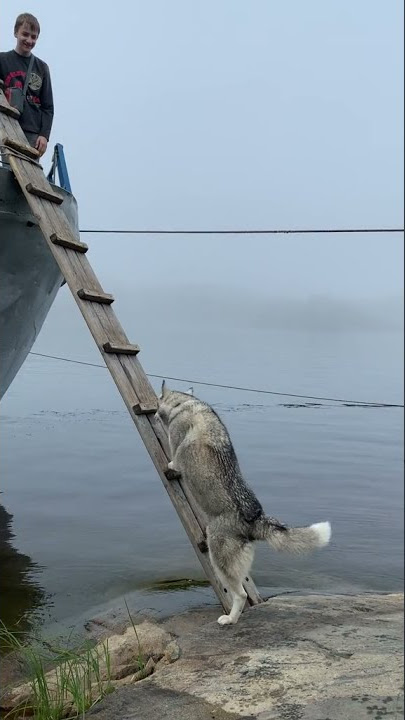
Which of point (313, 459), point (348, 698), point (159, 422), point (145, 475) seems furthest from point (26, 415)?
point (348, 698)

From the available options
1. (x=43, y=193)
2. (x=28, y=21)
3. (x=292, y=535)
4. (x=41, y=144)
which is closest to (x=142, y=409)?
(x=292, y=535)

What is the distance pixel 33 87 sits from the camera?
306 inches

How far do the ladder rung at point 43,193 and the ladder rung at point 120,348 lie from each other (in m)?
2.02

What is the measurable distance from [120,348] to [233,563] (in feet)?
8.15

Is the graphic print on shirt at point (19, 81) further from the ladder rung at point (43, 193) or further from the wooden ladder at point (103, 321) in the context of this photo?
the ladder rung at point (43, 193)

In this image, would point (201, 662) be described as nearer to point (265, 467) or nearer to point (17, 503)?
point (17, 503)

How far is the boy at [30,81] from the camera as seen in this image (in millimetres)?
7191

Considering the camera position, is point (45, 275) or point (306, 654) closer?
point (306, 654)

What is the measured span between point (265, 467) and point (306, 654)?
9.81 meters

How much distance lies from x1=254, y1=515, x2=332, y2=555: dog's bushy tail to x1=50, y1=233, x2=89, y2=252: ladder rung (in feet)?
12.1

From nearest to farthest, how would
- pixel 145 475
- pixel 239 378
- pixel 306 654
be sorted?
pixel 306 654 < pixel 145 475 < pixel 239 378

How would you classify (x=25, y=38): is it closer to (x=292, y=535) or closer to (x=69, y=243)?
(x=69, y=243)

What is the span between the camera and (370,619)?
4578 millimetres

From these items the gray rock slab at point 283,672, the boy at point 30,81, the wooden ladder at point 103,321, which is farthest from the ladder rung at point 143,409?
the boy at point 30,81
